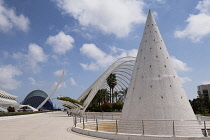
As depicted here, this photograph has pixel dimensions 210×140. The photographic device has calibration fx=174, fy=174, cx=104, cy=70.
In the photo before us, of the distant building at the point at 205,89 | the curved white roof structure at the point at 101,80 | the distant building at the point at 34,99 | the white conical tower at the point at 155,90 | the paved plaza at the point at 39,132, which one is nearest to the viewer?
the paved plaza at the point at 39,132

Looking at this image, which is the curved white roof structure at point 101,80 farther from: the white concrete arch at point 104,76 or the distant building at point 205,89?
the distant building at point 205,89

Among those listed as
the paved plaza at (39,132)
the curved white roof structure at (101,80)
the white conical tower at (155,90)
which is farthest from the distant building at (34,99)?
the white conical tower at (155,90)

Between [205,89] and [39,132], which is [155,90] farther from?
[205,89]

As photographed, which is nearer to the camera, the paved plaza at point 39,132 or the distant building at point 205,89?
the paved plaza at point 39,132

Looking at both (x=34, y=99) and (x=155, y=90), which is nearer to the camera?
(x=155, y=90)

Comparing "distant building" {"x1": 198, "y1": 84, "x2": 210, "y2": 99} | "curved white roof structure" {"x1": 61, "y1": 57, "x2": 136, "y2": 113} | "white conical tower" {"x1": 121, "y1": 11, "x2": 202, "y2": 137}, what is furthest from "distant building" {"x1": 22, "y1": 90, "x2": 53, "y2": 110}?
"white conical tower" {"x1": 121, "y1": 11, "x2": 202, "y2": 137}

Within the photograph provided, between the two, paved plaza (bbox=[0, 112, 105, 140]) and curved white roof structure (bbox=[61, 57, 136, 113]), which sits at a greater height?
curved white roof structure (bbox=[61, 57, 136, 113])

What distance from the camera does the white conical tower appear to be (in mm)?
12500

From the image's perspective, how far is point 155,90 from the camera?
1314cm

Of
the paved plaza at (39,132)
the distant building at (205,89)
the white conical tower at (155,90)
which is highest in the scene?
the distant building at (205,89)

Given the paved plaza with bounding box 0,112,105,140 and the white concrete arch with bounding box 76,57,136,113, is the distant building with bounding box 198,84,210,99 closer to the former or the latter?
the white concrete arch with bounding box 76,57,136,113

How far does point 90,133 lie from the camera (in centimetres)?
1258

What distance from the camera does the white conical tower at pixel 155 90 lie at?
12.5 meters

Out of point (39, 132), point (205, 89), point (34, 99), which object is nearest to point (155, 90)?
point (39, 132)
